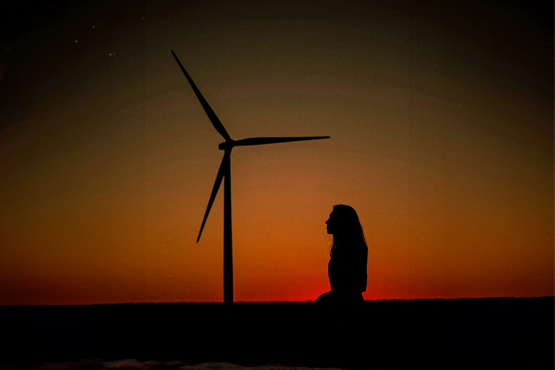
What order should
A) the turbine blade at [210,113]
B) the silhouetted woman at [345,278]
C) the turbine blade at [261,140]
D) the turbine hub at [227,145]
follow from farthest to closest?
the turbine blade at [210,113] < the turbine hub at [227,145] < the turbine blade at [261,140] < the silhouetted woman at [345,278]

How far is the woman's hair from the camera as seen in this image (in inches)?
237

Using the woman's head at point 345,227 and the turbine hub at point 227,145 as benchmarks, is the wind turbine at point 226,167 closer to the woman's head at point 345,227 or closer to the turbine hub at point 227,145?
the turbine hub at point 227,145

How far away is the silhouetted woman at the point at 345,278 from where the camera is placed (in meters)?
5.71

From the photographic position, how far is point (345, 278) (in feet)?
18.9

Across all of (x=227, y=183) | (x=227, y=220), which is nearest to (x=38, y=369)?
(x=227, y=220)

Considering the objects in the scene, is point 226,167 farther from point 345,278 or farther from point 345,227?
point 345,278

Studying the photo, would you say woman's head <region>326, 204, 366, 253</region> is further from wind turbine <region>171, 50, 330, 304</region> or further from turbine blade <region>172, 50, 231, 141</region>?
turbine blade <region>172, 50, 231, 141</region>

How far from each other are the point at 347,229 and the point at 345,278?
2.31 ft

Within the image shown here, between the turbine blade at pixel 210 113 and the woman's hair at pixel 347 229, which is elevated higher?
the turbine blade at pixel 210 113

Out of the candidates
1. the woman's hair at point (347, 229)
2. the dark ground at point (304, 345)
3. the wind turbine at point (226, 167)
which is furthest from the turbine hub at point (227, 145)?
the woman's hair at point (347, 229)

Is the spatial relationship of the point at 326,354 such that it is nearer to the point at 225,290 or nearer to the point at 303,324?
the point at 303,324

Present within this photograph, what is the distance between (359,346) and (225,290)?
1439 centimetres

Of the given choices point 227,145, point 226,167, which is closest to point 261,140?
point 227,145

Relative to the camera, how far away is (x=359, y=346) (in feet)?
18.5
